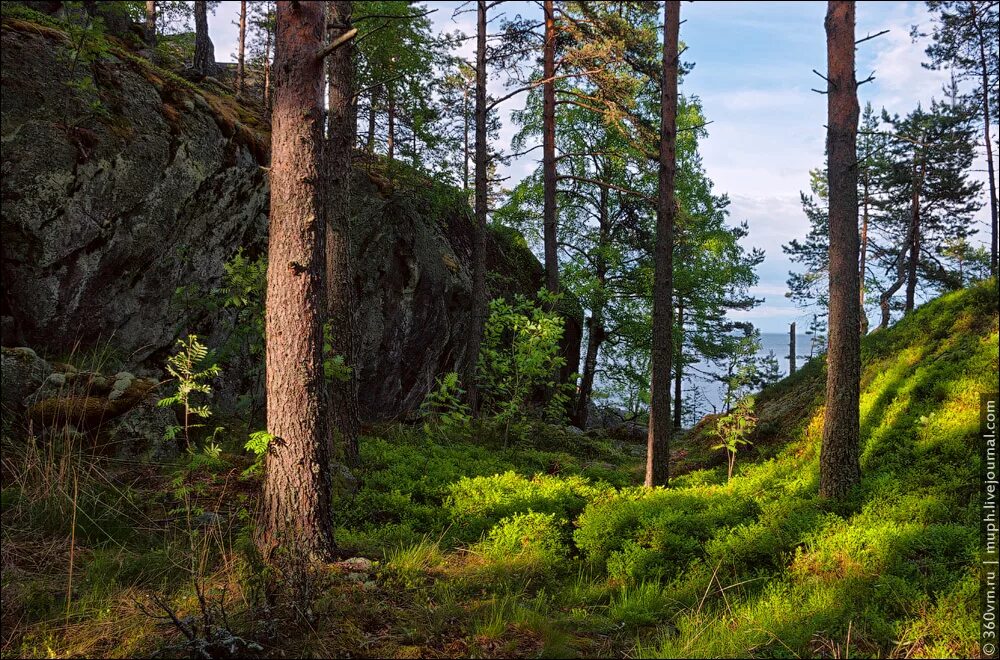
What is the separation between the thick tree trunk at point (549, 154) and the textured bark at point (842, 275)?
8.81 metres

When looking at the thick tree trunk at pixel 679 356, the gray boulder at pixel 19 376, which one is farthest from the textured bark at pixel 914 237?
the gray boulder at pixel 19 376

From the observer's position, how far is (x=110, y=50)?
7.84 metres

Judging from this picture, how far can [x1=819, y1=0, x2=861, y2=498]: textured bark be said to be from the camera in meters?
6.55

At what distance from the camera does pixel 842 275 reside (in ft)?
21.8

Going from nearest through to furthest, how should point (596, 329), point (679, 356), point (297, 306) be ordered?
point (297, 306)
point (596, 329)
point (679, 356)

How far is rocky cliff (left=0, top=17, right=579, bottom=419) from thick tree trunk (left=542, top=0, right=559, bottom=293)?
237 inches

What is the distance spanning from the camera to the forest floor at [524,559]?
354 centimetres

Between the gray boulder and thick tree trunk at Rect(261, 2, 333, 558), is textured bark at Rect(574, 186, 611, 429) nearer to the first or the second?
thick tree trunk at Rect(261, 2, 333, 558)

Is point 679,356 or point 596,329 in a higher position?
point 596,329

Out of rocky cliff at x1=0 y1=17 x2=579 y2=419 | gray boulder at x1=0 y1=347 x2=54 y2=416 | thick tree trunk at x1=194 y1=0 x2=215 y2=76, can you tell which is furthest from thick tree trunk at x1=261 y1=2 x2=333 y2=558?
thick tree trunk at x1=194 y1=0 x2=215 y2=76

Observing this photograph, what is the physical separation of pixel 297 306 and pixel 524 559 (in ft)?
10.3

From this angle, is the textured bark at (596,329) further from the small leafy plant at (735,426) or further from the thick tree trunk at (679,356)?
the small leafy plant at (735,426)

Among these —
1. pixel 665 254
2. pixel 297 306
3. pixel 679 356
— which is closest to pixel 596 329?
pixel 679 356

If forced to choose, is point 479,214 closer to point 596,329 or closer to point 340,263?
point 340,263
